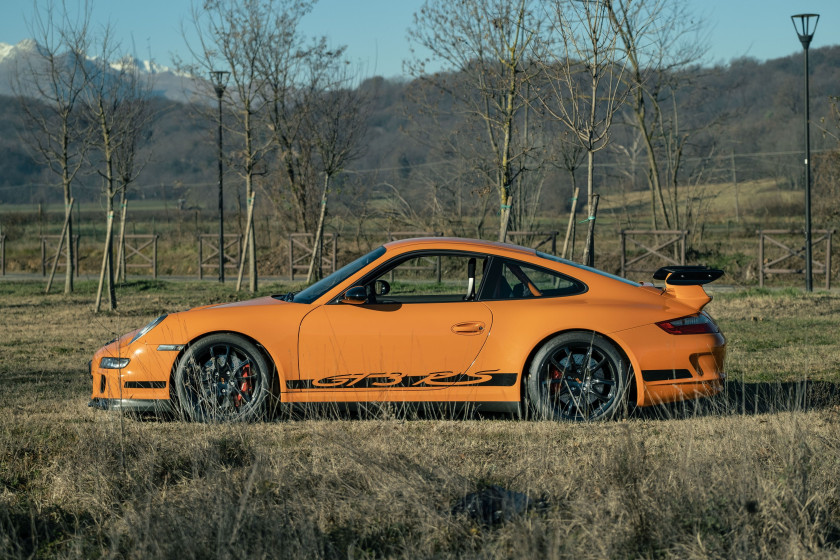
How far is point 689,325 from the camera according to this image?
6855mm

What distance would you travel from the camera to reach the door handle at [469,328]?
6.75m

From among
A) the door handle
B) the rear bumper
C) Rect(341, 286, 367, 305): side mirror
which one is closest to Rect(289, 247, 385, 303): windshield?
Rect(341, 286, 367, 305): side mirror

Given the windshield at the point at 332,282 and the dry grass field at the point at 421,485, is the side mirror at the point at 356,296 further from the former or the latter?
the dry grass field at the point at 421,485

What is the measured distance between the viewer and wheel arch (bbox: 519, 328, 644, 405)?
22.1 feet

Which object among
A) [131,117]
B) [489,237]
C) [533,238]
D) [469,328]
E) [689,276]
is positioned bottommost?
[469,328]

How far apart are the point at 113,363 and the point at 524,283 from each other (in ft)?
10.1

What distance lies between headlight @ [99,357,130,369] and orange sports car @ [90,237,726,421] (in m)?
0.01

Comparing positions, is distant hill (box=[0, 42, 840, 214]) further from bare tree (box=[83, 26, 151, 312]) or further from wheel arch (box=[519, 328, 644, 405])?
wheel arch (box=[519, 328, 644, 405])

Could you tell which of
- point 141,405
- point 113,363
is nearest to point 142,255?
point 113,363

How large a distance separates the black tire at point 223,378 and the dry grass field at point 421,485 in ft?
0.66

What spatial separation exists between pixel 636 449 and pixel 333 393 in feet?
7.59

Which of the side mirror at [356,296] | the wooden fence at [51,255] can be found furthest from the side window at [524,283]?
the wooden fence at [51,255]

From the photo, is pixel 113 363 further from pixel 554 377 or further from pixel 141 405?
pixel 554 377

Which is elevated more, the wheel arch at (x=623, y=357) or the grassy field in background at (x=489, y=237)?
the grassy field in background at (x=489, y=237)
